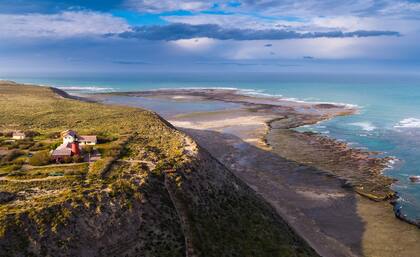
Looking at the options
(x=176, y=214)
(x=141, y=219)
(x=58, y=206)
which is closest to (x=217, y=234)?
(x=176, y=214)

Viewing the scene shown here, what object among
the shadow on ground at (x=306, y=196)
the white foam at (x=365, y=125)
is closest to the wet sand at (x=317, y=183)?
the shadow on ground at (x=306, y=196)

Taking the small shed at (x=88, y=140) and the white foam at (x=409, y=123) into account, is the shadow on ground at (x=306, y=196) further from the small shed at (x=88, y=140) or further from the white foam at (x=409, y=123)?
the white foam at (x=409, y=123)

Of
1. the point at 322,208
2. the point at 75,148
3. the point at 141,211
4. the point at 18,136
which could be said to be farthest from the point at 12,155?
the point at 322,208

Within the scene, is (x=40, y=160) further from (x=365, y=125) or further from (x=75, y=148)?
(x=365, y=125)

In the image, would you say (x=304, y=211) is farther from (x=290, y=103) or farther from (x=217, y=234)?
(x=290, y=103)

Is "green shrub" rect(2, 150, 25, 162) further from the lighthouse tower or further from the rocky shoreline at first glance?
the rocky shoreline

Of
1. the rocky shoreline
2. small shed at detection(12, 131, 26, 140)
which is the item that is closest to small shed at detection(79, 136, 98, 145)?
small shed at detection(12, 131, 26, 140)

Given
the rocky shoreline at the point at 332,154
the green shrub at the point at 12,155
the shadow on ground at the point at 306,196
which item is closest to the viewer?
the shadow on ground at the point at 306,196
